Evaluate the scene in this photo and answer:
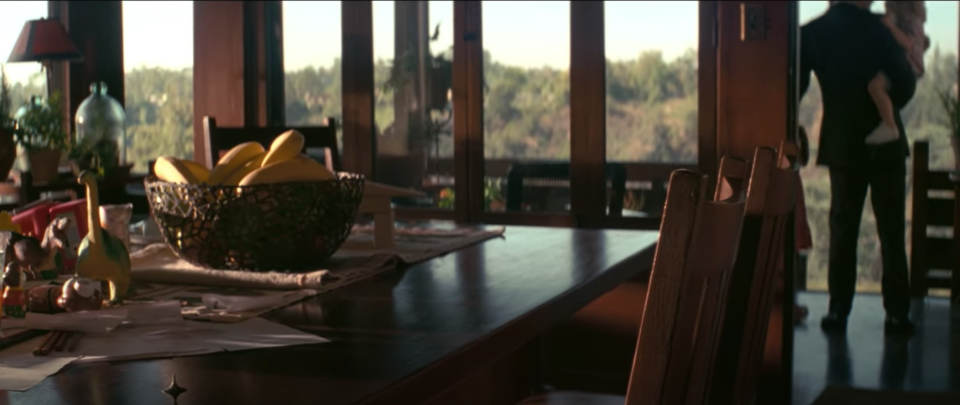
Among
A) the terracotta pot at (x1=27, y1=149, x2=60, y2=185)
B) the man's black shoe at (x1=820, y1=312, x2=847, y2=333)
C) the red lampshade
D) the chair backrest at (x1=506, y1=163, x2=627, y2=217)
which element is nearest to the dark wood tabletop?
the chair backrest at (x1=506, y1=163, x2=627, y2=217)

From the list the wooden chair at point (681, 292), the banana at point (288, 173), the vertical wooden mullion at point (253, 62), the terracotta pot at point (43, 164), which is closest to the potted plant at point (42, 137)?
the terracotta pot at point (43, 164)

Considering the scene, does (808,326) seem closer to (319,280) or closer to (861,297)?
(861,297)

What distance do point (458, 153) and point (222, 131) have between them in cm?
134

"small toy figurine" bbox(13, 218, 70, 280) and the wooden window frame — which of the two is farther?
the wooden window frame

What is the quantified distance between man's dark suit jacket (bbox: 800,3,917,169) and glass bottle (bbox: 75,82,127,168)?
2.47 m

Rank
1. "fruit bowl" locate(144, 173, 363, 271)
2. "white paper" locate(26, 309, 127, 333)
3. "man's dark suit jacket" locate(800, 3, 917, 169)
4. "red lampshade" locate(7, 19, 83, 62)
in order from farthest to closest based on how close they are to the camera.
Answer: "red lampshade" locate(7, 19, 83, 62) < "man's dark suit jacket" locate(800, 3, 917, 169) < "fruit bowl" locate(144, 173, 363, 271) < "white paper" locate(26, 309, 127, 333)

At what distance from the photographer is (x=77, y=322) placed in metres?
1.22

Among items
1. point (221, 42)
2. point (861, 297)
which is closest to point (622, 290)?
point (861, 297)

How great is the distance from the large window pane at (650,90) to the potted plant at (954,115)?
91 centimetres

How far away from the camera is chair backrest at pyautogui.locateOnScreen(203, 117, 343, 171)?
2877mm

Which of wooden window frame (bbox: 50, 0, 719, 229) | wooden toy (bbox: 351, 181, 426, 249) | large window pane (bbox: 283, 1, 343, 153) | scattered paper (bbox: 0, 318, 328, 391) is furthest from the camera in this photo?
large window pane (bbox: 283, 1, 343, 153)

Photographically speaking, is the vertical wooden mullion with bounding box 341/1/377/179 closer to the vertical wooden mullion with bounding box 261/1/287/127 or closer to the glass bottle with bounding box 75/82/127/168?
the vertical wooden mullion with bounding box 261/1/287/127

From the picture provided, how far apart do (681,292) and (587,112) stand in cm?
297

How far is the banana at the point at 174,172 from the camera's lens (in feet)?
5.24
